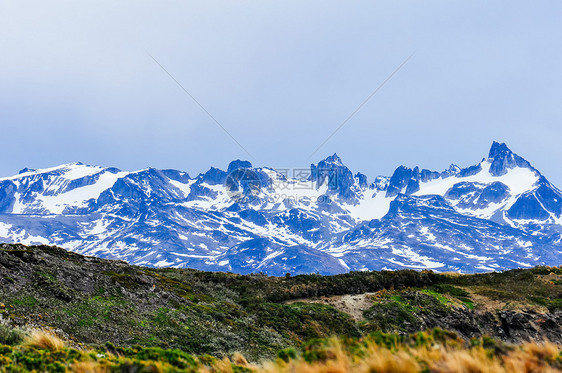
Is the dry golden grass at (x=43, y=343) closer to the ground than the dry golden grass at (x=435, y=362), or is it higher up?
higher up

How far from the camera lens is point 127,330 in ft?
62.1

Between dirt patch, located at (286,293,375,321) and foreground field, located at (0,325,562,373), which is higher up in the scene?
foreground field, located at (0,325,562,373)

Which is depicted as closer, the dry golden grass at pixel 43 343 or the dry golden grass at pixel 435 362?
the dry golden grass at pixel 435 362

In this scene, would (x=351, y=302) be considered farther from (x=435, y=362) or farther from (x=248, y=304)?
(x=435, y=362)

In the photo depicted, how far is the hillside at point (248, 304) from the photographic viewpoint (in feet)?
61.7

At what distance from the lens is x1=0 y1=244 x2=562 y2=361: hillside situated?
1881 cm

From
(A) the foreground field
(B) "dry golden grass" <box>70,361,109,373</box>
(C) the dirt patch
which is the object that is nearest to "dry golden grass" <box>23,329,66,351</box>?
(A) the foreground field

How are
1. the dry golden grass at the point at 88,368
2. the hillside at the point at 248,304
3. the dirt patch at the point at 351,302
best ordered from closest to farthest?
the dry golden grass at the point at 88,368
the hillside at the point at 248,304
the dirt patch at the point at 351,302

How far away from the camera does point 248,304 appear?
29547mm

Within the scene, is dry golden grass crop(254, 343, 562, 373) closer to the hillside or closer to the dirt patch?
the hillside

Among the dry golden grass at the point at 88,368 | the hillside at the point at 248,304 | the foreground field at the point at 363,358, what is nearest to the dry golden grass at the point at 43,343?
the foreground field at the point at 363,358

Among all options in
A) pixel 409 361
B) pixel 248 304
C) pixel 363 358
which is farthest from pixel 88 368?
pixel 248 304

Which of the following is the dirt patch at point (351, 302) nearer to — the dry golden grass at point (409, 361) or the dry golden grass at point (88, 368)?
the dry golden grass at point (409, 361)

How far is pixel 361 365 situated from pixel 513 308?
87.8ft
